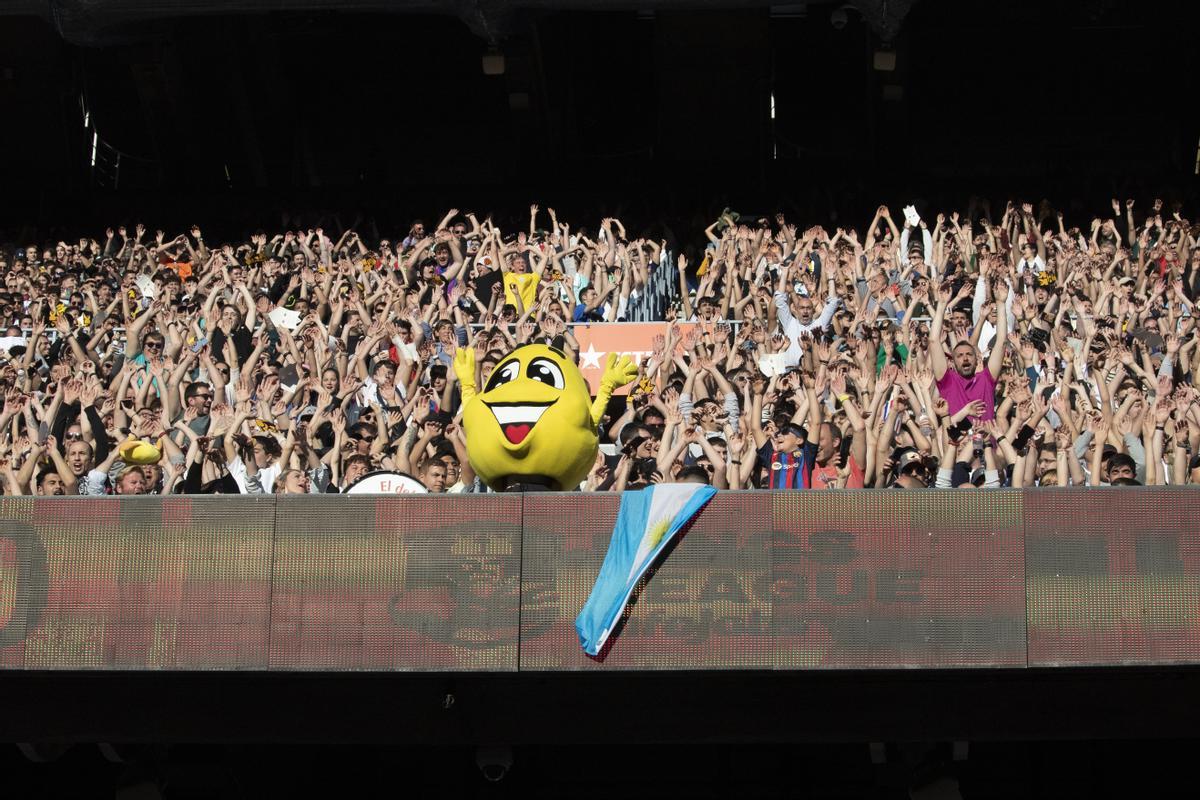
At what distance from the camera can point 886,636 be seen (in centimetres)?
1012

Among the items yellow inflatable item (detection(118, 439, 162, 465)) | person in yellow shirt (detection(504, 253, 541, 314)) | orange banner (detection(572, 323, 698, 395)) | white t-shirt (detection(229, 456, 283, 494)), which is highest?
person in yellow shirt (detection(504, 253, 541, 314))

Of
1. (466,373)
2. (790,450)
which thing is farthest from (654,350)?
(466,373)

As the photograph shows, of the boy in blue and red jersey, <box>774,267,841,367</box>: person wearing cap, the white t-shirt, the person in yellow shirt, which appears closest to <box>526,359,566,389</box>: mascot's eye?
the boy in blue and red jersey

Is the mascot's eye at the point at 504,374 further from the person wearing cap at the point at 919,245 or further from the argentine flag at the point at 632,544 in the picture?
the person wearing cap at the point at 919,245

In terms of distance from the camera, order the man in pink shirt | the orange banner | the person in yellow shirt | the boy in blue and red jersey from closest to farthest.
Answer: the boy in blue and red jersey → the man in pink shirt → the orange banner → the person in yellow shirt

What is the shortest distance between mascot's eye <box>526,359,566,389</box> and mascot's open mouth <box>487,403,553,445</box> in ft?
1.00

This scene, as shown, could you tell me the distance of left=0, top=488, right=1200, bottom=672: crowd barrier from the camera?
10086 millimetres

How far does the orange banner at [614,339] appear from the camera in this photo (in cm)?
1538

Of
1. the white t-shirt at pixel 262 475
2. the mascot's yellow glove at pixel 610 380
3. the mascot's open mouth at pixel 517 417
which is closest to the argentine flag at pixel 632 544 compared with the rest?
the mascot's open mouth at pixel 517 417

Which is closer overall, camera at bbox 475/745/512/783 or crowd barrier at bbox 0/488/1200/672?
crowd barrier at bbox 0/488/1200/672

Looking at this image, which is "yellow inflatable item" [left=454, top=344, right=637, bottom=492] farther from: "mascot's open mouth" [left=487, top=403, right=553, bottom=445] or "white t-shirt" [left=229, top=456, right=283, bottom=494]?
"white t-shirt" [left=229, top=456, right=283, bottom=494]

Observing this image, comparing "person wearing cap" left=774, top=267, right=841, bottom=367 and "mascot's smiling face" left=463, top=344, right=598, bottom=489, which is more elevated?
"person wearing cap" left=774, top=267, right=841, bottom=367

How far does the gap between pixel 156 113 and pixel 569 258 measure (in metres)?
8.45

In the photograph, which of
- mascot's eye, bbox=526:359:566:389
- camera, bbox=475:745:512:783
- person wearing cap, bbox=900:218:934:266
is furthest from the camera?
person wearing cap, bbox=900:218:934:266
